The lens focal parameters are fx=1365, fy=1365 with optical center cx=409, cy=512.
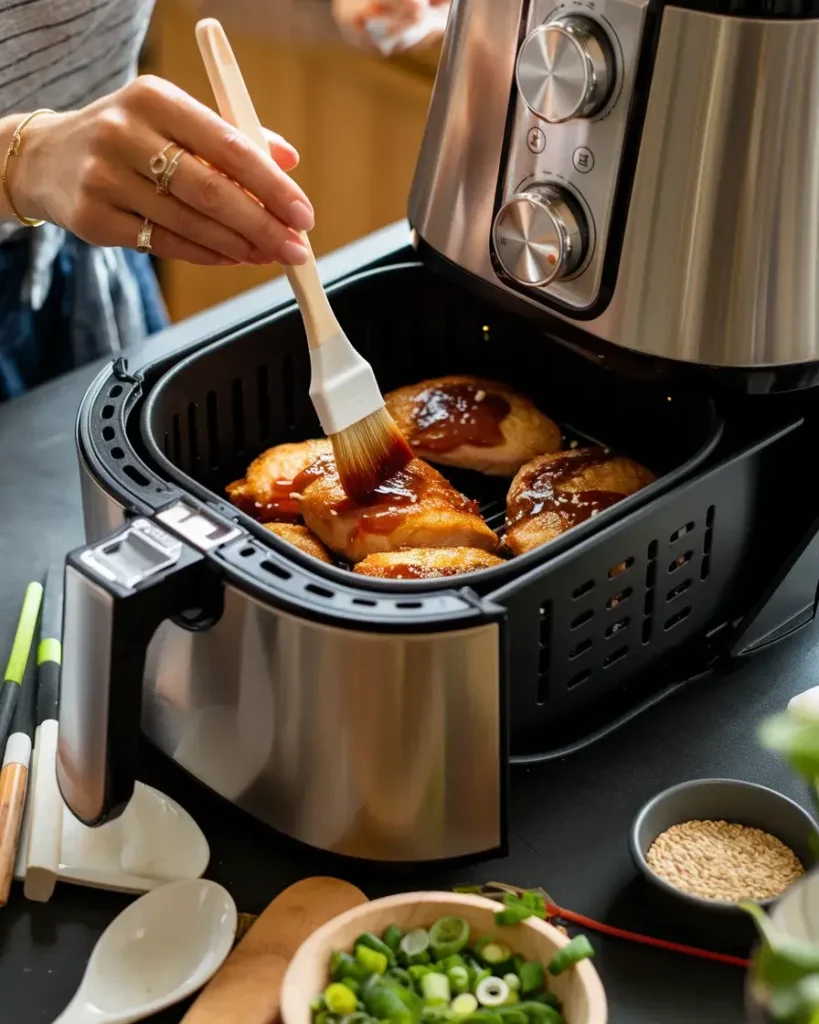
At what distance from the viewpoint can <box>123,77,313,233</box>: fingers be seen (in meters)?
0.85

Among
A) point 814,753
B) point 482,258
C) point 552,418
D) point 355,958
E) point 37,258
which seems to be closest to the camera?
point 814,753

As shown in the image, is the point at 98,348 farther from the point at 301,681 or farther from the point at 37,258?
the point at 301,681

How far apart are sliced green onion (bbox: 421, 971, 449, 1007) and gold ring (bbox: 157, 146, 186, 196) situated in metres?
0.51

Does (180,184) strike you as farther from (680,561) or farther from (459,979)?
(459,979)

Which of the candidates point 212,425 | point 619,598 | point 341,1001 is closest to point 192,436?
point 212,425

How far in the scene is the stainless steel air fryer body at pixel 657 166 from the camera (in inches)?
30.0

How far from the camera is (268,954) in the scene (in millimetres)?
771

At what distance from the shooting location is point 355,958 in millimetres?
728

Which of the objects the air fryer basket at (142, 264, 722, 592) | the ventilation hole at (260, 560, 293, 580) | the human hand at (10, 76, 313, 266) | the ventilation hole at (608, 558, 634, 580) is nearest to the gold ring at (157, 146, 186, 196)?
the human hand at (10, 76, 313, 266)

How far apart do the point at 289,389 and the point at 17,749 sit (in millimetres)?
337

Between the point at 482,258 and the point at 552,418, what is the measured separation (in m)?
0.22

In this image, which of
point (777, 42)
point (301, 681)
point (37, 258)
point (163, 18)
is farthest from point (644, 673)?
point (163, 18)

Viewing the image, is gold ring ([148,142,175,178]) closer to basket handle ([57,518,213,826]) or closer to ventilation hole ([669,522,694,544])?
basket handle ([57,518,213,826])

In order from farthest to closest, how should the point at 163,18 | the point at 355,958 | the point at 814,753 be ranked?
the point at 163,18
the point at 355,958
the point at 814,753
